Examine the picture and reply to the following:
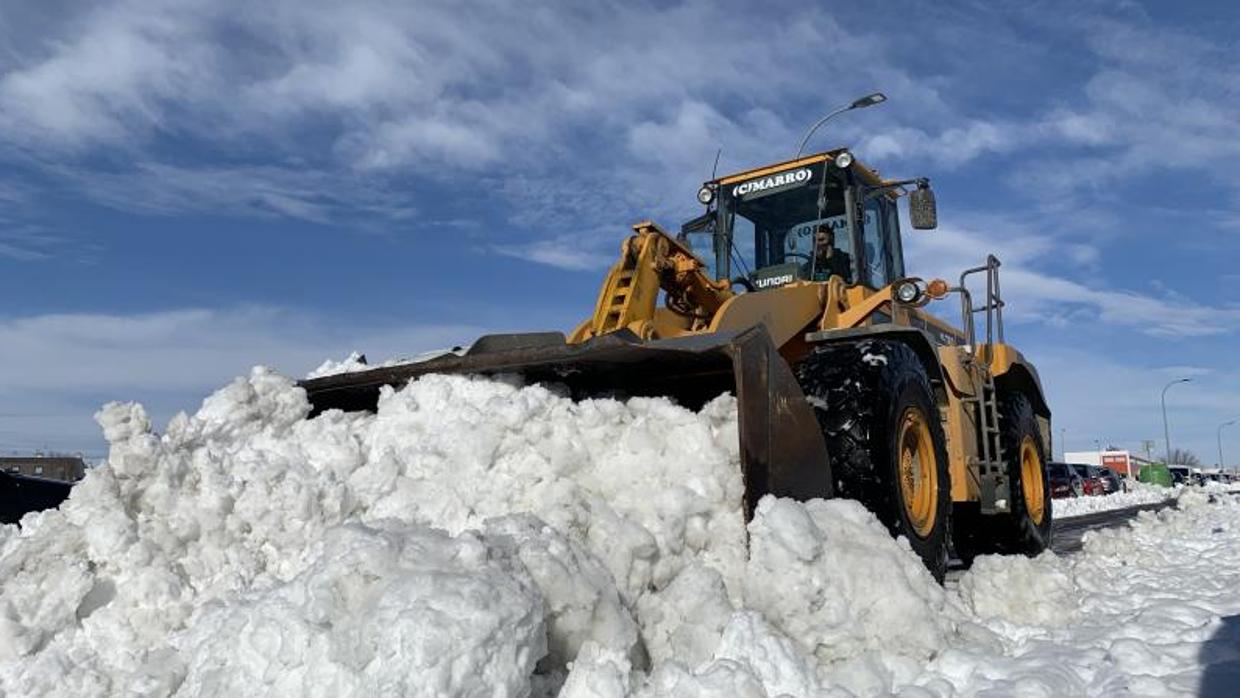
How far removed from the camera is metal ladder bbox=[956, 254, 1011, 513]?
6.60 meters

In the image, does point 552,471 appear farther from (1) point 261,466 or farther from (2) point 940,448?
(2) point 940,448

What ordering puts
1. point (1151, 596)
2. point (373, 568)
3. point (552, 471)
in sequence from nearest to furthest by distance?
1. point (373, 568)
2. point (552, 471)
3. point (1151, 596)

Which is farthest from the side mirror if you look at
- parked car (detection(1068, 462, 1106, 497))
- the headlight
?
parked car (detection(1068, 462, 1106, 497))

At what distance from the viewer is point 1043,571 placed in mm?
4652

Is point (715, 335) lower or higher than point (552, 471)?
higher

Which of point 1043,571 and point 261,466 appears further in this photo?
point 1043,571

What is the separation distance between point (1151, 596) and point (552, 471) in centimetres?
368

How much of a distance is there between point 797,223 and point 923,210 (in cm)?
92

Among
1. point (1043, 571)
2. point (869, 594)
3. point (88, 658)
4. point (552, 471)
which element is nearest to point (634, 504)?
point (552, 471)

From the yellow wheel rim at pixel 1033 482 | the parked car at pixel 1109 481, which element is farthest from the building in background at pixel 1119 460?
the yellow wheel rim at pixel 1033 482

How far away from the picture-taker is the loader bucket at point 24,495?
7.44 meters

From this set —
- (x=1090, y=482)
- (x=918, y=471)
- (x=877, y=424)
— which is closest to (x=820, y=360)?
(x=877, y=424)

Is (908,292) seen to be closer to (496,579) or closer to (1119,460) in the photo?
(496,579)

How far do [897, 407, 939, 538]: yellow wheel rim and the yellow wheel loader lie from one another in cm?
1
